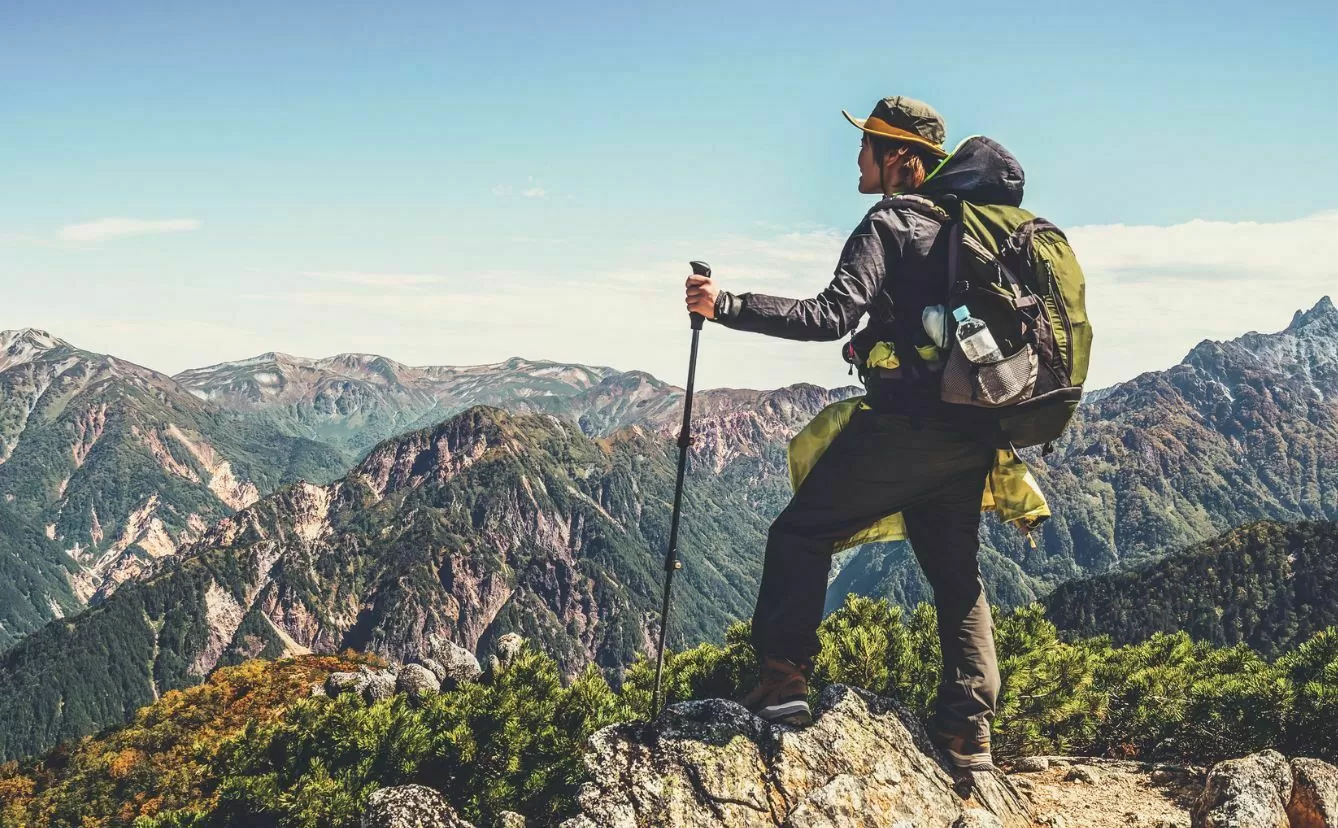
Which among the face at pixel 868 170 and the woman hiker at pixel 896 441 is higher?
the face at pixel 868 170

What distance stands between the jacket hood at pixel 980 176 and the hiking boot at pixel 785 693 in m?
4.07

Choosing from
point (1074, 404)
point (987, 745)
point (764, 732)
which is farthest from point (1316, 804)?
point (764, 732)

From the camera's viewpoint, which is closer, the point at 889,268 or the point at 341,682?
the point at 889,268

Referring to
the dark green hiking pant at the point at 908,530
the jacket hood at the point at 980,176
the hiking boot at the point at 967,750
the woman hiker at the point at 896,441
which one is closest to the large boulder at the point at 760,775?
the hiking boot at the point at 967,750

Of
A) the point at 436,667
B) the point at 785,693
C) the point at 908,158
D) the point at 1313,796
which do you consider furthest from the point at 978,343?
the point at 436,667

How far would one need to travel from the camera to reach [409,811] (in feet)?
21.2

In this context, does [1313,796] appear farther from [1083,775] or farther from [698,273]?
[698,273]

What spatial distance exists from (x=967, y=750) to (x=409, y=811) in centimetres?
485

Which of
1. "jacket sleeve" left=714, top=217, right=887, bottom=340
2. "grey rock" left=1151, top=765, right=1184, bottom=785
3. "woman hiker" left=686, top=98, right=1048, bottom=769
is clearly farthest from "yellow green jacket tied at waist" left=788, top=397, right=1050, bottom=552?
"grey rock" left=1151, top=765, right=1184, bottom=785

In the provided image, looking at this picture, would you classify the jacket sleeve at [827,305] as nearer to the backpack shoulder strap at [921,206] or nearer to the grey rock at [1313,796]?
the backpack shoulder strap at [921,206]

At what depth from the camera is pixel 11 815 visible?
60594 mm

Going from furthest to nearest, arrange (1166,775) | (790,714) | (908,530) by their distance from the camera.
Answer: (1166,775)
(908,530)
(790,714)

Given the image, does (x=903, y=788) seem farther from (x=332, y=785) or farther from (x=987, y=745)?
(x=332, y=785)

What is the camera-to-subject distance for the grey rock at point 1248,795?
20.1 ft
